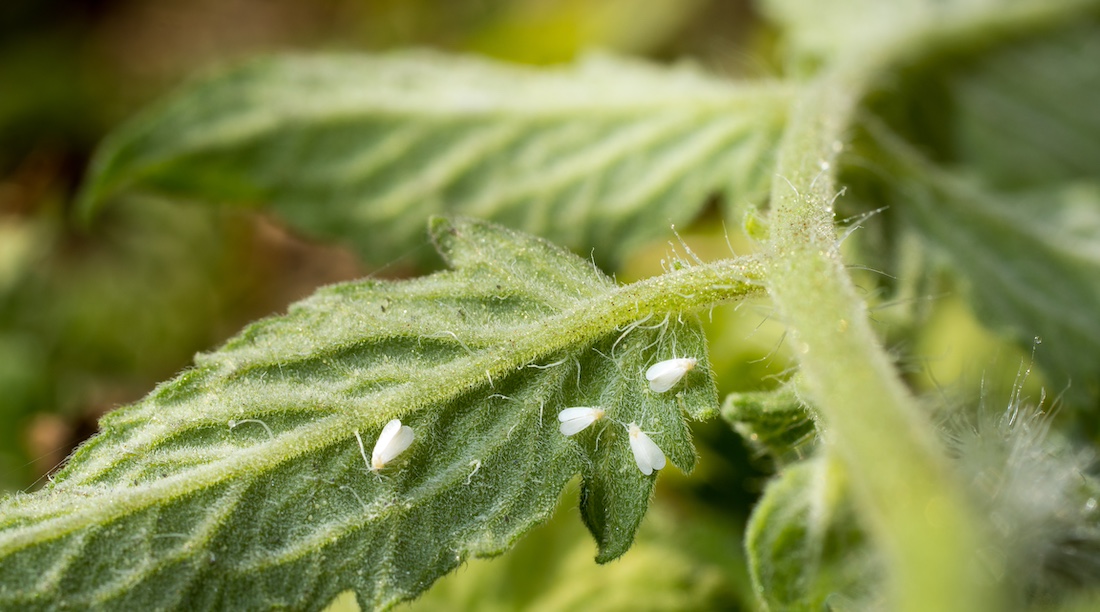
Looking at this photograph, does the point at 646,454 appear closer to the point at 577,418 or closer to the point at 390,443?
the point at 577,418

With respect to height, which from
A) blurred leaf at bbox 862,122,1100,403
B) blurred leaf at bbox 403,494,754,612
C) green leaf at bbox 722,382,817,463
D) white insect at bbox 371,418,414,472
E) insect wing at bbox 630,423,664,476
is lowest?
blurred leaf at bbox 403,494,754,612

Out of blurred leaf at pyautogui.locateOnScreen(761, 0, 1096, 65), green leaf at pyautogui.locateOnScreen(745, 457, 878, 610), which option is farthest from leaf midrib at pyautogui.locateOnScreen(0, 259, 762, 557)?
blurred leaf at pyautogui.locateOnScreen(761, 0, 1096, 65)

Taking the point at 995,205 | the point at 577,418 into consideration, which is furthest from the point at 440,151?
the point at 995,205

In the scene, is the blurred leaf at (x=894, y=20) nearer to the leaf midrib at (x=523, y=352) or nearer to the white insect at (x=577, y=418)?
the leaf midrib at (x=523, y=352)

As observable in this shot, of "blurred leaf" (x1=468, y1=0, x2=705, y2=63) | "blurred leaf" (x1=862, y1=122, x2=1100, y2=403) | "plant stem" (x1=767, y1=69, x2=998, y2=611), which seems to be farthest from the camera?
"blurred leaf" (x1=468, y1=0, x2=705, y2=63)

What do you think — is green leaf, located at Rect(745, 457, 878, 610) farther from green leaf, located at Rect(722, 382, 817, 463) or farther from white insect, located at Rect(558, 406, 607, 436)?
white insect, located at Rect(558, 406, 607, 436)

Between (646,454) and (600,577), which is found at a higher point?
(646,454)
